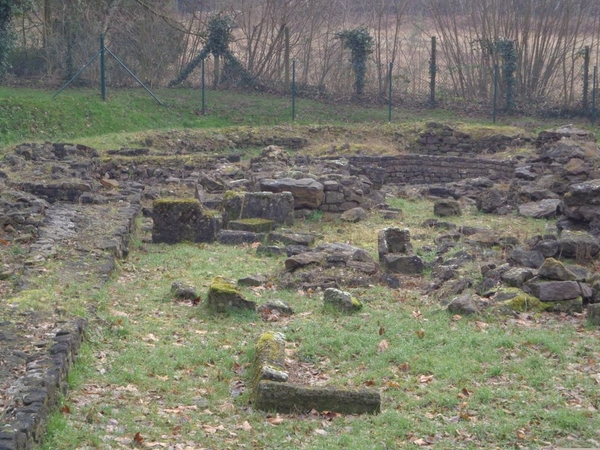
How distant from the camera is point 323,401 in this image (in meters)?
7.25

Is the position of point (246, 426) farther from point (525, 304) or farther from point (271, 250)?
point (271, 250)

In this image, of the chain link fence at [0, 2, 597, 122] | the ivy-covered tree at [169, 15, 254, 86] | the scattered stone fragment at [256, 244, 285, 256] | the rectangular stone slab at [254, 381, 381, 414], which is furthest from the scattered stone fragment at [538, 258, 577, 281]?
the ivy-covered tree at [169, 15, 254, 86]

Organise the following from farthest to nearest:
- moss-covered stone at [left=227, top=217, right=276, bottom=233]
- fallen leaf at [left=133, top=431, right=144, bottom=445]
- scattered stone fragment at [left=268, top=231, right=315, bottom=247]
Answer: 1. moss-covered stone at [left=227, top=217, right=276, bottom=233]
2. scattered stone fragment at [left=268, top=231, right=315, bottom=247]
3. fallen leaf at [left=133, top=431, right=144, bottom=445]

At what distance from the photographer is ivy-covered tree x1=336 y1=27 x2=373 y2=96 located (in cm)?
3244

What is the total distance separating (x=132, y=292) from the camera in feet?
35.4

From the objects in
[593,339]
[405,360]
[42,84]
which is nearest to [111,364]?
[405,360]

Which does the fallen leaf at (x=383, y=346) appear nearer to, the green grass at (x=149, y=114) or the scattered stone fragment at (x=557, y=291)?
the scattered stone fragment at (x=557, y=291)

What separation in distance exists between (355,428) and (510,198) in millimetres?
12482

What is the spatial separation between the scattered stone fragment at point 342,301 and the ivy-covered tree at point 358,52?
22934mm

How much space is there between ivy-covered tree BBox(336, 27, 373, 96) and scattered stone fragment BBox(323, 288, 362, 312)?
22934mm

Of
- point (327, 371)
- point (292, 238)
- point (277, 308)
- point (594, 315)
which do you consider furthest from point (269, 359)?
point (292, 238)

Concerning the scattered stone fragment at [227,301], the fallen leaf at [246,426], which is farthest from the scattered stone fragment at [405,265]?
the fallen leaf at [246,426]

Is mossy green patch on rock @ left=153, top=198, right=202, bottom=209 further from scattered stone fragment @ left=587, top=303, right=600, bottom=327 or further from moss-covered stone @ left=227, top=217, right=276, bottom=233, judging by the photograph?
scattered stone fragment @ left=587, top=303, right=600, bottom=327

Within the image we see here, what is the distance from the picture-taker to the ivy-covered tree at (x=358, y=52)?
32.4 metres
